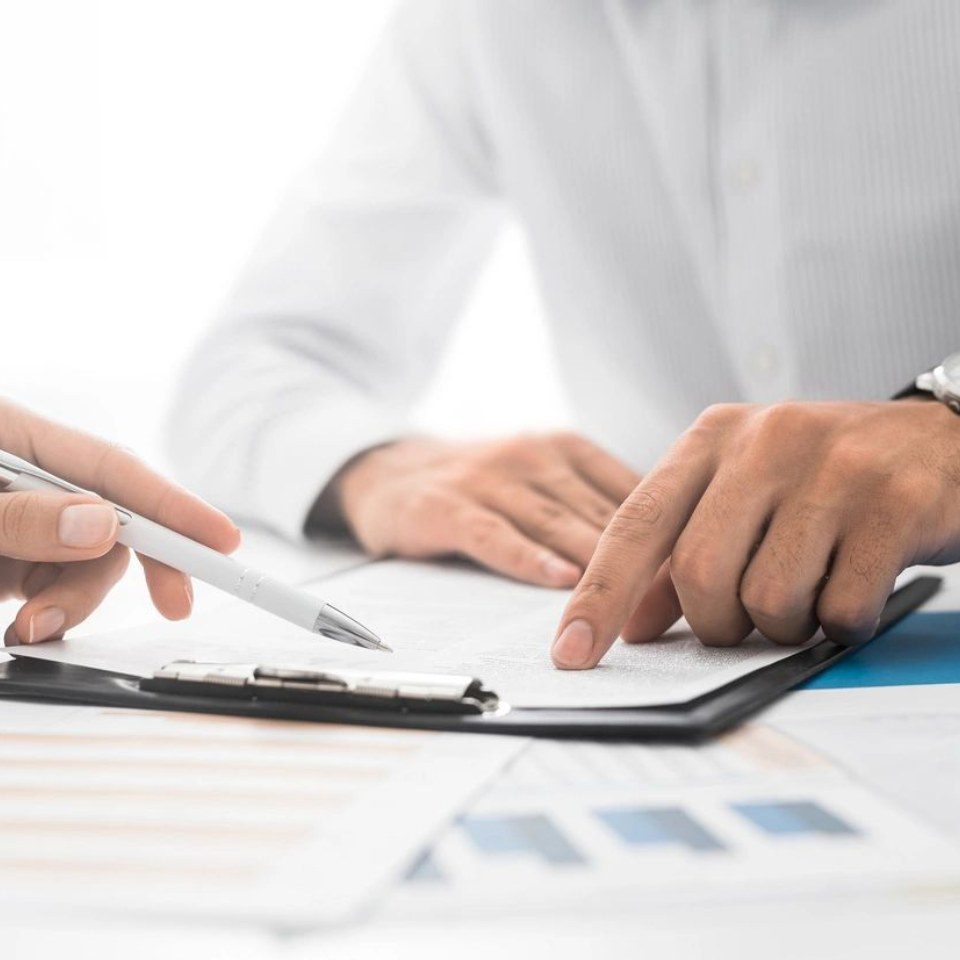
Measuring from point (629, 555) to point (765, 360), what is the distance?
0.52 metres

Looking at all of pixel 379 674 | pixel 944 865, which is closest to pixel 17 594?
pixel 379 674

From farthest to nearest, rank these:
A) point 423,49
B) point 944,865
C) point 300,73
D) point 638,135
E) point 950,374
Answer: point 300,73, point 423,49, point 638,135, point 950,374, point 944,865

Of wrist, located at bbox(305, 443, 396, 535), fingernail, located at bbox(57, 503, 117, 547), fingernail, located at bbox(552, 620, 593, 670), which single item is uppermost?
fingernail, located at bbox(57, 503, 117, 547)

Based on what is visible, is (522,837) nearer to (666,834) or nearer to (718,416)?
(666,834)

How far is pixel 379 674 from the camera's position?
0.43m

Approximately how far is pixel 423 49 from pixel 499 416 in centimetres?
76

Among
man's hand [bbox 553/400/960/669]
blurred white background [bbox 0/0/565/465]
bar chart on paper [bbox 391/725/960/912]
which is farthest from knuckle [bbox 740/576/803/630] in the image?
blurred white background [bbox 0/0/565/465]

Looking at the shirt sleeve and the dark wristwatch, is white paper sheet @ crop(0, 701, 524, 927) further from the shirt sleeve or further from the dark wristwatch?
the shirt sleeve

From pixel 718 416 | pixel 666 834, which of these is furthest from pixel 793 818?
pixel 718 416

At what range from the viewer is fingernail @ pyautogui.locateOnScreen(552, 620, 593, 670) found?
471mm

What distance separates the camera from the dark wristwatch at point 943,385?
1.92 feet

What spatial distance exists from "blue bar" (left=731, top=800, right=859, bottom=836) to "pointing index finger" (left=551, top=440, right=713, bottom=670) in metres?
0.14

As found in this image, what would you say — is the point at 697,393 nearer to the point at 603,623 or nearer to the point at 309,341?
the point at 309,341

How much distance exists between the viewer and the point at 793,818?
12.9 inches
